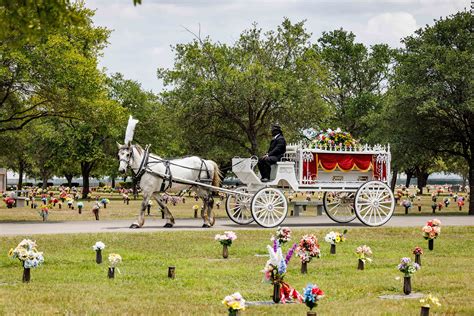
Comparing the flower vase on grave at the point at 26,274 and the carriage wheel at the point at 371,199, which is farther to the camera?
the carriage wheel at the point at 371,199

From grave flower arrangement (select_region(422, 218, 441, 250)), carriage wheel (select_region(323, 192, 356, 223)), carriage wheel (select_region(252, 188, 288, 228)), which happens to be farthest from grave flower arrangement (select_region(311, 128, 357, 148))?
grave flower arrangement (select_region(422, 218, 441, 250))

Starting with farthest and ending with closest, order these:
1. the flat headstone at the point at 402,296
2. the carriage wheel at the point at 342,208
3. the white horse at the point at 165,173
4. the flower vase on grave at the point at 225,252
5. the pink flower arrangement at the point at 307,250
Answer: the carriage wheel at the point at 342,208, the white horse at the point at 165,173, the flower vase on grave at the point at 225,252, the pink flower arrangement at the point at 307,250, the flat headstone at the point at 402,296

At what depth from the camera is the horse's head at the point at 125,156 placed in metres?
21.8

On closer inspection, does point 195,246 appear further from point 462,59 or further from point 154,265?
point 462,59

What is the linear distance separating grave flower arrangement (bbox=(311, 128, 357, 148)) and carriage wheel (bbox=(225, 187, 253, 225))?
2857 mm

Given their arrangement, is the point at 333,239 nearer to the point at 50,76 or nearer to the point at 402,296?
the point at 402,296

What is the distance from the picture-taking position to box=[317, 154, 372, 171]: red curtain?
76.4 feet

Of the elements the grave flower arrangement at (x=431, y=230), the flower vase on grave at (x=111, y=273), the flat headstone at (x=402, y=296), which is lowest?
the flat headstone at (x=402, y=296)

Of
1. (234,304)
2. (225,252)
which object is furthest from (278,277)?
(225,252)

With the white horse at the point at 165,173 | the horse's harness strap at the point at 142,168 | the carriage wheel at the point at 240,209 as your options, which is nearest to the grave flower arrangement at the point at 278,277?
the white horse at the point at 165,173

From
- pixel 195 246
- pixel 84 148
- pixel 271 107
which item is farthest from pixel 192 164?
pixel 84 148

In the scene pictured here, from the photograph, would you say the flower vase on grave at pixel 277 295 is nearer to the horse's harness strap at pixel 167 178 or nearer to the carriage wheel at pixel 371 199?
the horse's harness strap at pixel 167 178

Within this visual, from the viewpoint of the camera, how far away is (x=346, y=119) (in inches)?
2552

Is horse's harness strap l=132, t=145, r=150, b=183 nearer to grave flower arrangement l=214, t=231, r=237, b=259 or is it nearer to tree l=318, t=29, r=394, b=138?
grave flower arrangement l=214, t=231, r=237, b=259
